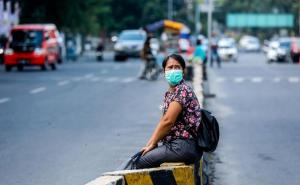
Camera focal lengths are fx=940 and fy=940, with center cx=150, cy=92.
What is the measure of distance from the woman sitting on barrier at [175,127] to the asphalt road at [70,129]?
199cm

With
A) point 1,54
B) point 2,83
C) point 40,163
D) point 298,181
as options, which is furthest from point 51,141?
point 1,54

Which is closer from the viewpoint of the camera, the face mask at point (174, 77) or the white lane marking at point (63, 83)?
the face mask at point (174, 77)

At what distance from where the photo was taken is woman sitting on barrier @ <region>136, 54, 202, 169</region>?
8156 millimetres

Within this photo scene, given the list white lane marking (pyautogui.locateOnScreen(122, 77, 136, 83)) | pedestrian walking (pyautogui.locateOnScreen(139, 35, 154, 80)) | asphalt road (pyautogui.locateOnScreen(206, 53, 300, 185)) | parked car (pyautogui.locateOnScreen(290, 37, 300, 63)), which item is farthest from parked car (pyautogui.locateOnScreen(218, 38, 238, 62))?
asphalt road (pyautogui.locateOnScreen(206, 53, 300, 185))

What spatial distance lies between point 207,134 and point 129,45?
54529 mm

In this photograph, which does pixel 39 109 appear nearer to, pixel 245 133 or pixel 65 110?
pixel 65 110

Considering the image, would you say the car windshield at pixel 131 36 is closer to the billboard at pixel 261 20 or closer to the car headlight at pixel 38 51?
the car headlight at pixel 38 51

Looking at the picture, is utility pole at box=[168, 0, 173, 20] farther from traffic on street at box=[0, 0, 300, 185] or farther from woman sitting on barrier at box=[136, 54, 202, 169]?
woman sitting on barrier at box=[136, 54, 202, 169]

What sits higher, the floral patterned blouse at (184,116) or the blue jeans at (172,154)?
the floral patterned blouse at (184,116)

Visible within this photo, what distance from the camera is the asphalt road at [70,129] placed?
1109 cm

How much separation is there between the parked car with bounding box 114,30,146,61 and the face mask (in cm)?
5307

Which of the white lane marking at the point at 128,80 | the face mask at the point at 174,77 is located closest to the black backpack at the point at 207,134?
the face mask at the point at 174,77

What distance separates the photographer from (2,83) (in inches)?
1259

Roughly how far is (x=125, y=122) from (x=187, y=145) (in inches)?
364
